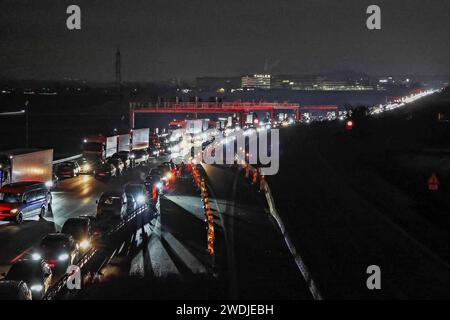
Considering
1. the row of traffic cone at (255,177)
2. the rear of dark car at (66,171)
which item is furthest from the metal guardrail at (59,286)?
the rear of dark car at (66,171)

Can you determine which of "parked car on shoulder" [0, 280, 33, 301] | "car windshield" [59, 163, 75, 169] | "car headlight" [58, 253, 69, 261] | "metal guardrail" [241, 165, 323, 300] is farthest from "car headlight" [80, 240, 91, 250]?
"car windshield" [59, 163, 75, 169]

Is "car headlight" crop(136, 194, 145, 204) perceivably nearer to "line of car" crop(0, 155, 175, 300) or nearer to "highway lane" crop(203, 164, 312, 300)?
"line of car" crop(0, 155, 175, 300)

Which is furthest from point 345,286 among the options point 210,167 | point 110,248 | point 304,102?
point 304,102

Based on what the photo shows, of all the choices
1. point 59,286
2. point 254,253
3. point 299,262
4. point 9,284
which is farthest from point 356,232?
point 9,284

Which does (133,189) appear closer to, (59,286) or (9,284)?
(59,286)

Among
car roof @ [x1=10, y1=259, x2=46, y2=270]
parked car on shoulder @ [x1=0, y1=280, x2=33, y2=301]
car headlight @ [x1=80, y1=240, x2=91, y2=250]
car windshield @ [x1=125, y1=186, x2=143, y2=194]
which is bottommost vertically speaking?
car headlight @ [x1=80, y1=240, x2=91, y2=250]
